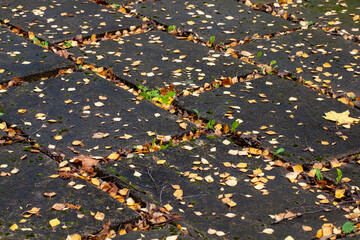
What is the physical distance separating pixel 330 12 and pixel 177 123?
9.67 ft

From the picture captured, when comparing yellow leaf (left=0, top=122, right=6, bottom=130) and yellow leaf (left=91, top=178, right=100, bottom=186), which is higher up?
yellow leaf (left=91, top=178, right=100, bottom=186)

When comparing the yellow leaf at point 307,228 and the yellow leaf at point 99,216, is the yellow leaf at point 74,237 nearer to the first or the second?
the yellow leaf at point 99,216

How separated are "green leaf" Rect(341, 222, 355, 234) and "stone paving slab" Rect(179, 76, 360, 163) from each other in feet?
2.05

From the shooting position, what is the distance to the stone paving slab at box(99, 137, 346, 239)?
8.48ft

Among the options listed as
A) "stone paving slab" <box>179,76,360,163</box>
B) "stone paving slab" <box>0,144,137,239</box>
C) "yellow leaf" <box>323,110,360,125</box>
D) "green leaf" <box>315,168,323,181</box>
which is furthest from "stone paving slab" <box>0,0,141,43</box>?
"green leaf" <box>315,168,323,181</box>

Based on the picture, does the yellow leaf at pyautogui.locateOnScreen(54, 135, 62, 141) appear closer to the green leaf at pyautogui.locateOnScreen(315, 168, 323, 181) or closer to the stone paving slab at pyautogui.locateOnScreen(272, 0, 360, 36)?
the green leaf at pyautogui.locateOnScreen(315, 168, 323, 181)

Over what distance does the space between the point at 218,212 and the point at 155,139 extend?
0.77 metres

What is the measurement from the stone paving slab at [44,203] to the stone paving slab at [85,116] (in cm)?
27

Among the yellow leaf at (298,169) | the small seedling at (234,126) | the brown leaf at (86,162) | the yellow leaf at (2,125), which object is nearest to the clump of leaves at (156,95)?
the small seedling at (234,126)

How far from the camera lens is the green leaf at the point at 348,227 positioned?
2.53 metres

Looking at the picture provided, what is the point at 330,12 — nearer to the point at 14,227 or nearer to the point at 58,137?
the point at 58,137

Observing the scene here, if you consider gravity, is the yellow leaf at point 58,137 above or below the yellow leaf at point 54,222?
below

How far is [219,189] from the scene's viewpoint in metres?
2.86

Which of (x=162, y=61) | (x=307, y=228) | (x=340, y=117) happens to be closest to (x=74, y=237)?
(x=307, y=228)
